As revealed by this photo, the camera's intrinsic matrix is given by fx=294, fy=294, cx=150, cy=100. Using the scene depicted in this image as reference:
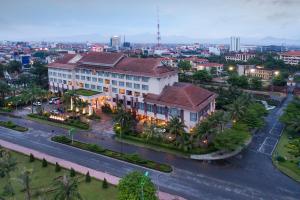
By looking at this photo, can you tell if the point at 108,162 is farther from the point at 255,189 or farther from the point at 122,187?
the point at 255,189

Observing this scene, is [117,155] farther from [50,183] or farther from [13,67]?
[13,67]

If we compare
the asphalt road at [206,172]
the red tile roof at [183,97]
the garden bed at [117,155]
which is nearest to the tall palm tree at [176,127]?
the asphalt road at [206,172]

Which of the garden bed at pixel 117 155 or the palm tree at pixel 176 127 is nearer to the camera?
the garden bed at pixel 117 155

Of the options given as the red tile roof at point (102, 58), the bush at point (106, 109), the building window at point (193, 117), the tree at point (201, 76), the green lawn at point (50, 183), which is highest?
the red tile roof at point (102, 58)

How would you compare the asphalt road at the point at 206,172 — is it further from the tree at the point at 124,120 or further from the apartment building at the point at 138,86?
the apartment building at the point at 138,86

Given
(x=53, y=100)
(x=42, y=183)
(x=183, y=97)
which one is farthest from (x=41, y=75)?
(x=42, y=183)

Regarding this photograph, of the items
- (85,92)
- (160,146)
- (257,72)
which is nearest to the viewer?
(160,146)
